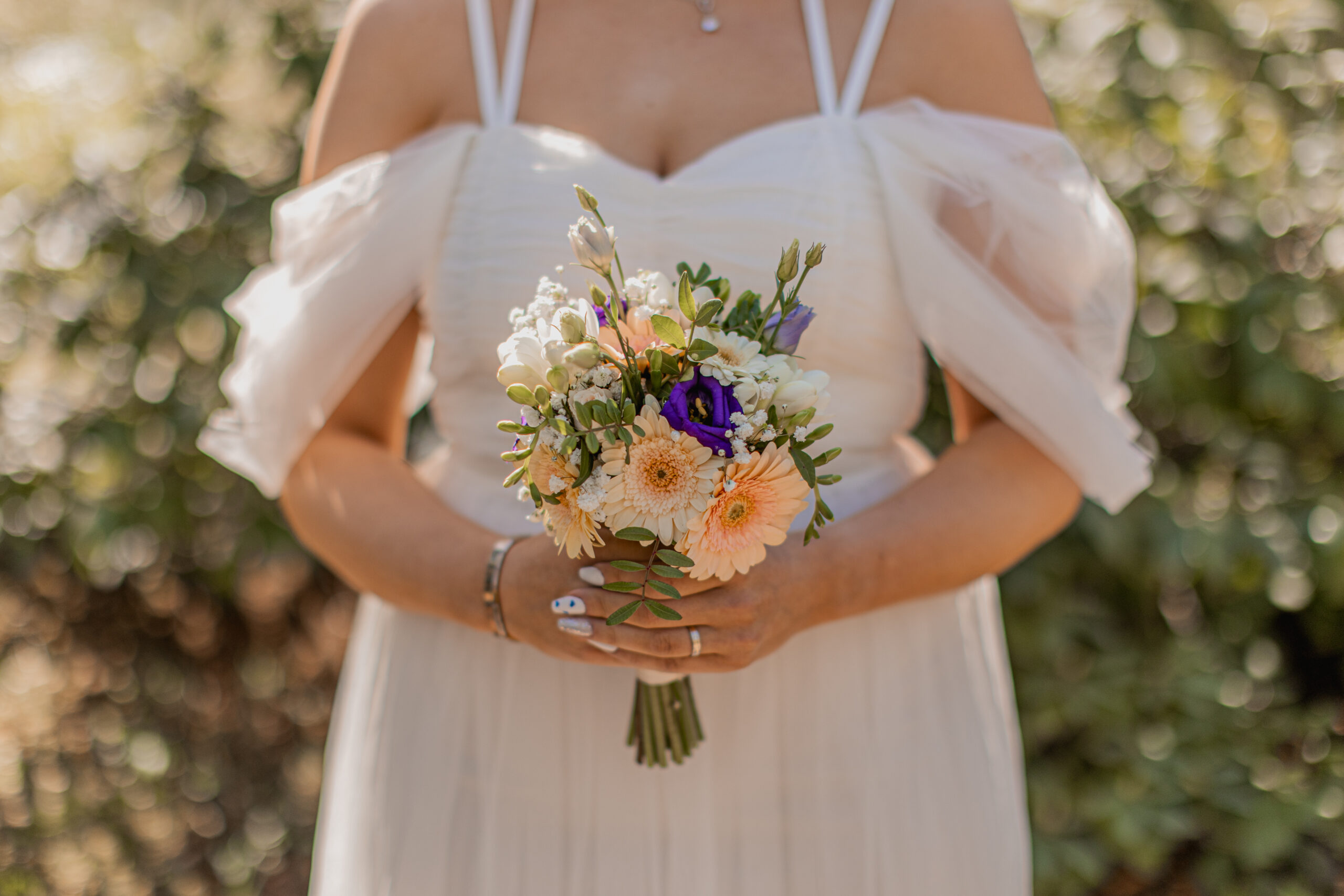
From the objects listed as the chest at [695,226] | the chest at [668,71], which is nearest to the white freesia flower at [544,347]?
the chest at [695,226]

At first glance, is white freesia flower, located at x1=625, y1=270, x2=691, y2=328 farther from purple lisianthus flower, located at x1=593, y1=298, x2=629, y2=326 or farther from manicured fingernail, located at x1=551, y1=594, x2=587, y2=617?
manicured fingernail, located at x1=551, y1=594, x2=587, y2=617

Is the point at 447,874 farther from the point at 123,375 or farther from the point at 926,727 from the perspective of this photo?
the point at 123,375

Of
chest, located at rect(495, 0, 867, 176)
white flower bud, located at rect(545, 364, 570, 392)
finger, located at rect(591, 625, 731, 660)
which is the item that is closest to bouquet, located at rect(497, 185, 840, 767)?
white flower bud, located at rect(545, 364, 570, 392)

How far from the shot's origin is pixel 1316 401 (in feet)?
7.57

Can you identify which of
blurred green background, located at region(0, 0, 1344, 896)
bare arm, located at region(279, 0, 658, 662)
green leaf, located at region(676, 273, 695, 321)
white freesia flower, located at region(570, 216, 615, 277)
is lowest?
blurred green background, located at region(0, 0, 1344, 896)

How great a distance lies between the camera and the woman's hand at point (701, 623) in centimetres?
105

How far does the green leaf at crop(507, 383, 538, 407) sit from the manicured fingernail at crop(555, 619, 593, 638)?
0.28 metres

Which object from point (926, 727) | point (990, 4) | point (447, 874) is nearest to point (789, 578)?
point (926, 727)

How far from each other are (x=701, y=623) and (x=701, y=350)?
33cm

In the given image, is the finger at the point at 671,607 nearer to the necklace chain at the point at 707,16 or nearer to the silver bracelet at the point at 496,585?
the silver bracelet at the point at 496,585

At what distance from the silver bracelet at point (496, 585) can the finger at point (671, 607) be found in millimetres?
129

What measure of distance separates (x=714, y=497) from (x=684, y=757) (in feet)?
1.53

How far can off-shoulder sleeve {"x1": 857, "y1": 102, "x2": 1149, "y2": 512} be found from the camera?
1.28m

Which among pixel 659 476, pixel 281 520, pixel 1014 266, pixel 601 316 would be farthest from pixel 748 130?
pixel 281 520
